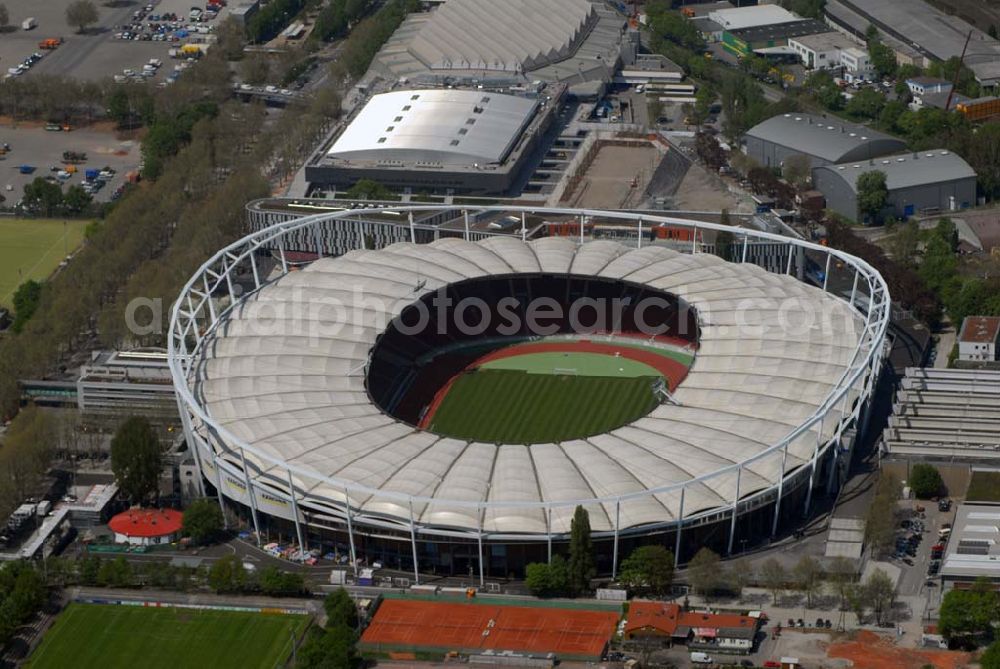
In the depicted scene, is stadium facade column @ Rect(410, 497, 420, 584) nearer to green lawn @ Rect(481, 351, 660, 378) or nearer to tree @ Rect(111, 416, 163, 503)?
tree @ Rect(111, 416, 163, 503)

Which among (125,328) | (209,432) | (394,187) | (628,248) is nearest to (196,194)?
(394,187)

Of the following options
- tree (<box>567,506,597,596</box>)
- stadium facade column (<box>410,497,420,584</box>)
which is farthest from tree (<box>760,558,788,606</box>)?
stadium facade column (<box>410,497,420,584</box>)

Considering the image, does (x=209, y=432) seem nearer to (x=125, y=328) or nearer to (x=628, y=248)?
(x=125, y=328)

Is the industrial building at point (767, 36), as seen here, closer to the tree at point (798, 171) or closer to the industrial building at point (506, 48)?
the industrial building at point (506, 48)

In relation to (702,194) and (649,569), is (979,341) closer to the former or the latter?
(649,569)

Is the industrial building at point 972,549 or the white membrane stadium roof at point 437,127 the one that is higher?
the white membrane stadium roof at point 437,127

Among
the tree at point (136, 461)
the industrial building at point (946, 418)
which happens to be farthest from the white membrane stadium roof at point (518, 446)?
the industrial building at point (946, 418)

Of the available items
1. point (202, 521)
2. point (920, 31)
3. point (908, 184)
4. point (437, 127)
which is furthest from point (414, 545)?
point (920, 31)

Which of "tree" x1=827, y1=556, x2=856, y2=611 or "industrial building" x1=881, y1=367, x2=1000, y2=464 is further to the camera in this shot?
"industrial building" x1=881, y1=367, x2=1000, y2=464
